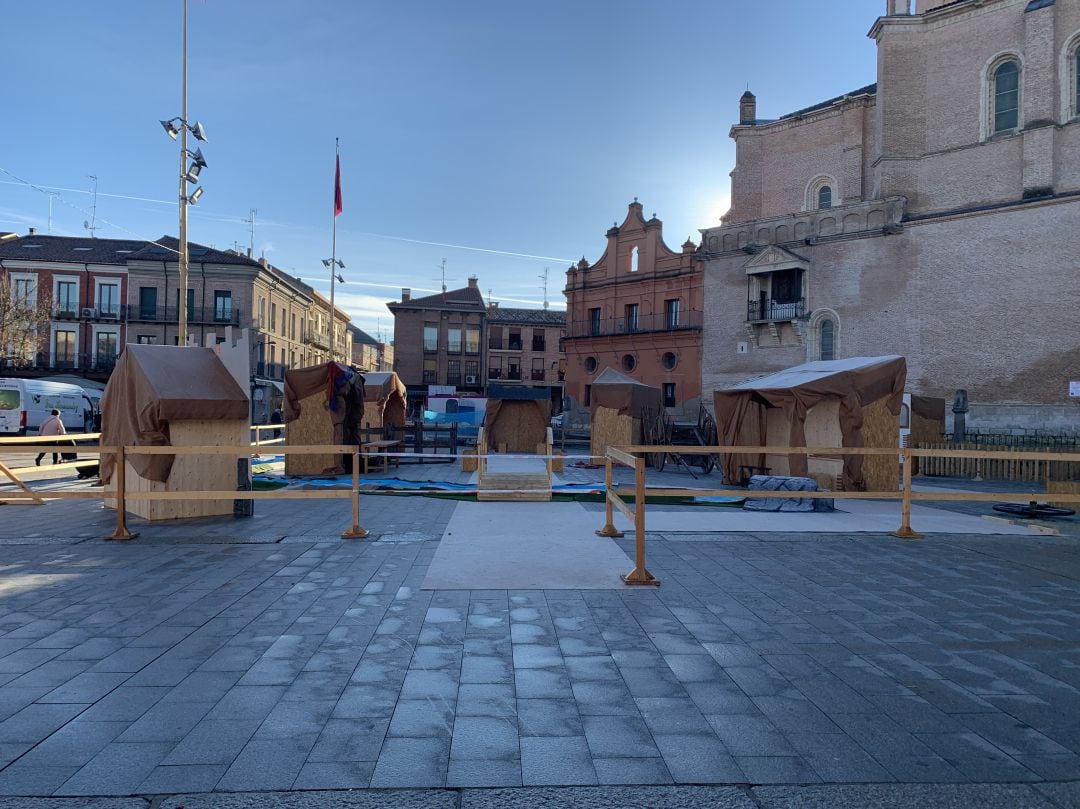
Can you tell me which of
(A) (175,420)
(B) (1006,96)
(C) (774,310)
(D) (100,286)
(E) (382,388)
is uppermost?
(B) (1006,96)

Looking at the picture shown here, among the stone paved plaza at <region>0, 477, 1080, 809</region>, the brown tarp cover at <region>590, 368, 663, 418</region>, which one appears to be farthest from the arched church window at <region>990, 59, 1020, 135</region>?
the stone paved plaza at <region>0, 477, 1080, 809</region>

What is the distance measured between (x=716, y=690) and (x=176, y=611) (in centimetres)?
408

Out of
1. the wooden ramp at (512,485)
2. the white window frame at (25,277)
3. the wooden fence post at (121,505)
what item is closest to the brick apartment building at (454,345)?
the white window frame at (25,277)

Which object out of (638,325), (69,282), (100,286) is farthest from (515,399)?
(69,282)

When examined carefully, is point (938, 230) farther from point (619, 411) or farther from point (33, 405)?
point (33, 405)

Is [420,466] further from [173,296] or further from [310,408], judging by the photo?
[173,296]

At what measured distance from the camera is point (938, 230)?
94.0 ft

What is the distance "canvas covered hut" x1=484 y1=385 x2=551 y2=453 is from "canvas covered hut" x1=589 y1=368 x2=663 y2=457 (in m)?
1.68

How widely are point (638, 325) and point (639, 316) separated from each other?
627mm

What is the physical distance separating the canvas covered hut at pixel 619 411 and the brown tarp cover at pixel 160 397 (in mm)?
11432

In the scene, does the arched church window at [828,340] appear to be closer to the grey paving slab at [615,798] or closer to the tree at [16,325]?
the grey paving slab at [615,798]

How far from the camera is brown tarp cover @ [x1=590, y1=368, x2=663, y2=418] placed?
19.2 metres

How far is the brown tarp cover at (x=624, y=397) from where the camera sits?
19250mm

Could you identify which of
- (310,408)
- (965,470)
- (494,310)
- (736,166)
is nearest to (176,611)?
(310,408)
